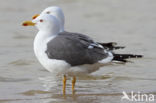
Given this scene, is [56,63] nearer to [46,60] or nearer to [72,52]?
[46,60]

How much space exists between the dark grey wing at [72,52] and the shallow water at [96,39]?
0.51m

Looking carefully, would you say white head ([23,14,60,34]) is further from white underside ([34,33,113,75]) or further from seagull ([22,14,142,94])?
white underside ([34,33,113,75])

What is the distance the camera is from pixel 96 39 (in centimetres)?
1030

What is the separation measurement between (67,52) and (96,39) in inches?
163

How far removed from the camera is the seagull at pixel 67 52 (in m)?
6.16

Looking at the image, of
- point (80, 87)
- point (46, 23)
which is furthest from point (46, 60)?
point (80, 87)

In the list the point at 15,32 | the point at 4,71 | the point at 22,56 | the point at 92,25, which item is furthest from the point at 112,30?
the point at 4,71

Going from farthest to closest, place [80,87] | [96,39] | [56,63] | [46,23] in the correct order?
[96,39] → [80,87] → [46,23] → [56,63]

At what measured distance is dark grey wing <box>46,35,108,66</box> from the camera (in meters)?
6.18

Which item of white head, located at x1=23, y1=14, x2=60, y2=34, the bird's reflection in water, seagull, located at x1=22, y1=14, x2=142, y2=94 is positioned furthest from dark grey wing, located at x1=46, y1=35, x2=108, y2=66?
the bird's reflection in water

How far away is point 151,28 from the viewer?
1130 cm

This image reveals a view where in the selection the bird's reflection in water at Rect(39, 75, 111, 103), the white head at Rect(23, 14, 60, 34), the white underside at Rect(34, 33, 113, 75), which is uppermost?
the white head at Rect(23, 14, 60, 34)

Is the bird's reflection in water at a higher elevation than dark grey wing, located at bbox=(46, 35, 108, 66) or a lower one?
lower

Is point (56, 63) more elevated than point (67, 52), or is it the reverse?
point (67, 52)
